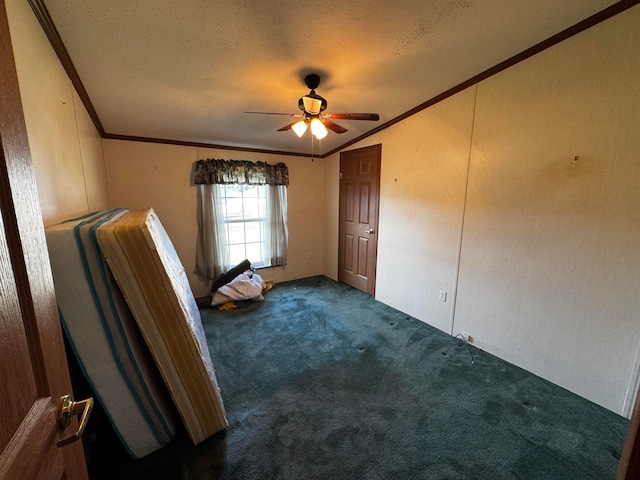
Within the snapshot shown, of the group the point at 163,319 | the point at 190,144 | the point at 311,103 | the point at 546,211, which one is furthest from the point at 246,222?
the point at 546,211

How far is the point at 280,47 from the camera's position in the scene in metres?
1.79

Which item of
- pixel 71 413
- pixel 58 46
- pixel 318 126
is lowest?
pixel 71 413

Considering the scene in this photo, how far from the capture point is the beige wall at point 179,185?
3.15 m

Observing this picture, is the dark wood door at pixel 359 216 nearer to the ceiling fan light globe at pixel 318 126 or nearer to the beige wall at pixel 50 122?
the ceiling fan light globe at pixel 318 126

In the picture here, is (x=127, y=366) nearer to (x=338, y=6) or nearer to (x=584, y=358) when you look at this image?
(x=338, y=6)

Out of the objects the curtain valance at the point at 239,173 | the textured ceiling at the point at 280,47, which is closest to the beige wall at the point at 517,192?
the textured ceiling at the point at 280,47

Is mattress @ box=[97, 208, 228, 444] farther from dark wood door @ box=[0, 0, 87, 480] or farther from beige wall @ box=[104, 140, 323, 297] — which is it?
beige wall @ box=[104, 140, 323, 297]

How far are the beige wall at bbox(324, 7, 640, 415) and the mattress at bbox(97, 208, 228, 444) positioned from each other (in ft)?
7.71

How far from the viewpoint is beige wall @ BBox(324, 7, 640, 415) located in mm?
1679

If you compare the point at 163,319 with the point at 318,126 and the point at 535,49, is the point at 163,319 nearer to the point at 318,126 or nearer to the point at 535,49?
the point at 318,126

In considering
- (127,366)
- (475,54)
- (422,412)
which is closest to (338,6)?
(475,54)

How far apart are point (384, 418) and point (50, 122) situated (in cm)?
262

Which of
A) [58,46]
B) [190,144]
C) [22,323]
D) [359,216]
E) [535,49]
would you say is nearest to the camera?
[22,323]

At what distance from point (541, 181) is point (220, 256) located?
3.64 meters
